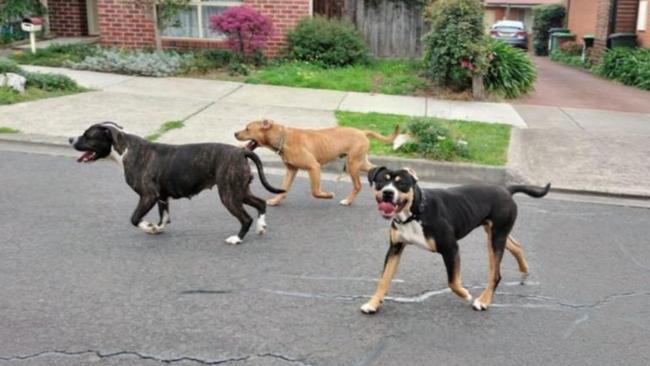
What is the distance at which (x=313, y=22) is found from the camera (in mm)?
14969

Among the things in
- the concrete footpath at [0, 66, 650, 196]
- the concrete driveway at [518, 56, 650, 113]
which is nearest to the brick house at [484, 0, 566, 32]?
the concrete driveway at [518, 56, 650, 113]

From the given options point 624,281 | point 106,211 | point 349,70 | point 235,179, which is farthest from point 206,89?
point 624,281

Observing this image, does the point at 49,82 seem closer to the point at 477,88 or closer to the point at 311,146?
the point at 311,146

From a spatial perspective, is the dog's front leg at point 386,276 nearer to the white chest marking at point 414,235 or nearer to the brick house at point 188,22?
the white chest marking at point 414,235

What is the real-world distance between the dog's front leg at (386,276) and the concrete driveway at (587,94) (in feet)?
30.9

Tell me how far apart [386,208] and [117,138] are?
2.72 m

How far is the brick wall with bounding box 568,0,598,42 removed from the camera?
90.2 ft

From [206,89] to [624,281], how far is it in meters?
8.63

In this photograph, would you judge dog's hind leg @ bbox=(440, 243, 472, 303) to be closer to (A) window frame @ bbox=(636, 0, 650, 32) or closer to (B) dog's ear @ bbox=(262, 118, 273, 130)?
(B) dog's ear @ bbox=(262, 118, 273, 130)

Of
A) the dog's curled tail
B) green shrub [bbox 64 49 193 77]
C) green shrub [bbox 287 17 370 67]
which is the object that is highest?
green shrub [bbox 287 17 370 67]

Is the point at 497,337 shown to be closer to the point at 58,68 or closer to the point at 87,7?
the point at 58,68

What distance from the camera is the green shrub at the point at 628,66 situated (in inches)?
675

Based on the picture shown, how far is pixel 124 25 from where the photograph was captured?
51.1ft

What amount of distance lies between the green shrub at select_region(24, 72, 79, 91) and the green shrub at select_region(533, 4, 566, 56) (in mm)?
28870
